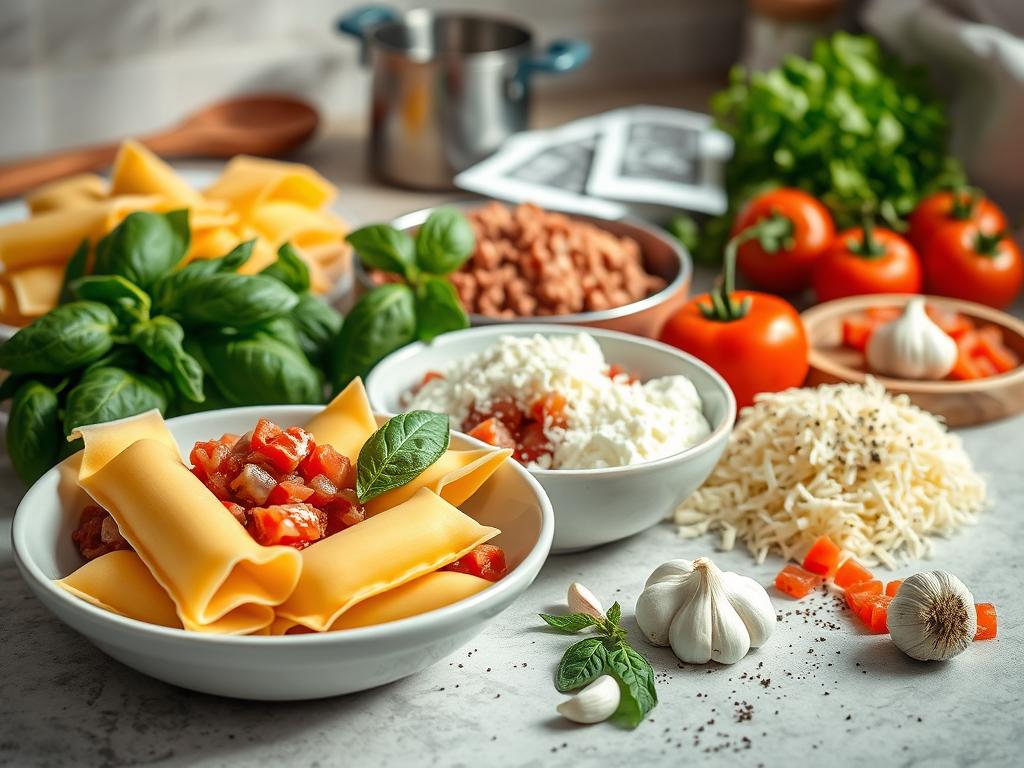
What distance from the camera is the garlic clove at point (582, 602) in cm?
135

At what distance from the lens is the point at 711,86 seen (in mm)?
3412

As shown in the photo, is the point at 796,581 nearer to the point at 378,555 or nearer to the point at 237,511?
the point at 378,555

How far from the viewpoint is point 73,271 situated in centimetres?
171

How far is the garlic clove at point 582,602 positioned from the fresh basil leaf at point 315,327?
0.51 metres

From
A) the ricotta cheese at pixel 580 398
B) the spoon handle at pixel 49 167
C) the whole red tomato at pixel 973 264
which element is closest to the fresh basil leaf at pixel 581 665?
the ricotta cheese at pixel 580 398

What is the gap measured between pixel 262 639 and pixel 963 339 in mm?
1300

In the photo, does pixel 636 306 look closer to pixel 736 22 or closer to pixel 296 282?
pixel 296 282

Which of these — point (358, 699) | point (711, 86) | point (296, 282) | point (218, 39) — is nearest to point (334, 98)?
point (218, 39)

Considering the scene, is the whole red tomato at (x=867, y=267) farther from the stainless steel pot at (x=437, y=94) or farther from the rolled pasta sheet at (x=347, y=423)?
the rolled pasta sheet at (x=347, y=423)

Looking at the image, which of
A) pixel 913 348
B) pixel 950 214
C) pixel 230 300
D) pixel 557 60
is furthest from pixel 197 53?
pixel 913 348

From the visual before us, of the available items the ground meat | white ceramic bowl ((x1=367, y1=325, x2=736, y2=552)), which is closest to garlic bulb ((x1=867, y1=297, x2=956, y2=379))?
white ceramic bowl ((x1=367, y1=325, x2=736, y2=552))

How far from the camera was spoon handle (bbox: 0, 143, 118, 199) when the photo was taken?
2.39 meters

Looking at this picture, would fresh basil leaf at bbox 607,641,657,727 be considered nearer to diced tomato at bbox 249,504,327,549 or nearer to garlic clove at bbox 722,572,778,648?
garlic clove at bbox 722,572,778,648

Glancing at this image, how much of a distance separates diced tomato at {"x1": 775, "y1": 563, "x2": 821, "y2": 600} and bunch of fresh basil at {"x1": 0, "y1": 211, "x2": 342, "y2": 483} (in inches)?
23.9
